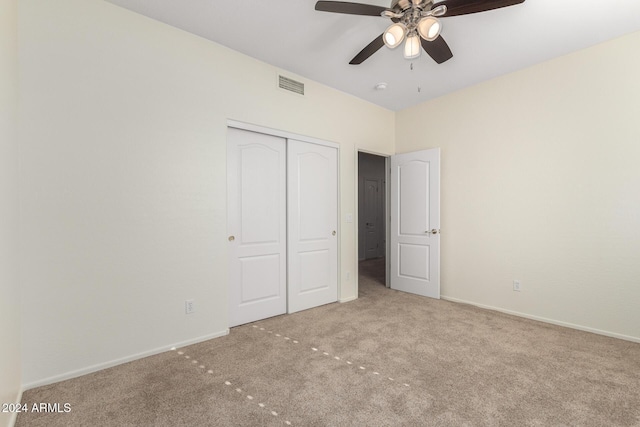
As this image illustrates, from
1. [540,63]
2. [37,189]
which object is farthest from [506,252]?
[37,189]

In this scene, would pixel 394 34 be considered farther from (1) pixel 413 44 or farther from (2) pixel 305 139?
(2) pixel 305 139

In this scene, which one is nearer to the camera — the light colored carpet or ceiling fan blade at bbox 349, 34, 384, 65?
the light colored carpet

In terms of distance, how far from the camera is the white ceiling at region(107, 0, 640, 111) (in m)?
2.36

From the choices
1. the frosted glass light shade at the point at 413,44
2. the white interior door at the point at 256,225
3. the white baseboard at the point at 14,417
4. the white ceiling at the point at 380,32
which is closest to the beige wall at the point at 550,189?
the white ceiling at the point at 380,32

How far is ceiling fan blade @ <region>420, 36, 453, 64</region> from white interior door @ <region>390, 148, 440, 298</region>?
1.77 m

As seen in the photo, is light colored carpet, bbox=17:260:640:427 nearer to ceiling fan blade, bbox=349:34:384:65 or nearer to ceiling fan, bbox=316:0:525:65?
ceiling fan, bbox=316:0:525:65

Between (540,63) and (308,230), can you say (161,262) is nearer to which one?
(308,230)

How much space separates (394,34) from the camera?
6.79 ft

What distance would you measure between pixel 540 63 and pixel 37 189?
15.6ft

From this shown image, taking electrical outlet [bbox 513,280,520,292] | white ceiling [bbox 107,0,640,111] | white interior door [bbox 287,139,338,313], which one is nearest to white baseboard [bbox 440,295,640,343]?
electrical outlet [bbox 513,280,520,292]

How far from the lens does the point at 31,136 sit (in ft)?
6.57

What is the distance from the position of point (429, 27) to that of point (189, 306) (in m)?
2.96

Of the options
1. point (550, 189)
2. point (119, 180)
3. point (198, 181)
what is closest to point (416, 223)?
point (550, 189)

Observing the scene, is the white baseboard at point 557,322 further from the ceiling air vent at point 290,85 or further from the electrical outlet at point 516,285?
the ceiling air vent at point 290,85
